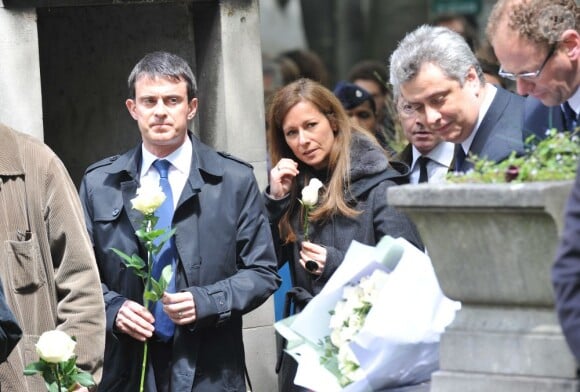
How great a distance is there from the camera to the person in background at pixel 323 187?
19.6ft

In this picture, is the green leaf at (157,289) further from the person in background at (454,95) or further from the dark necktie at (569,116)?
the dark necktie at (569,116)

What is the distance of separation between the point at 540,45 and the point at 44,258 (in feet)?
6.46

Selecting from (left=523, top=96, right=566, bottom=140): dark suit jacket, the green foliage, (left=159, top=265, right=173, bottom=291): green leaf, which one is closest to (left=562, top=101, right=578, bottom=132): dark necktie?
(left=523, top=96, right=566, bottom=140): dark suit jacket

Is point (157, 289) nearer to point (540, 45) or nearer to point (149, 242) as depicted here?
point (149, 242)

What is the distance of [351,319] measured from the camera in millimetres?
3918

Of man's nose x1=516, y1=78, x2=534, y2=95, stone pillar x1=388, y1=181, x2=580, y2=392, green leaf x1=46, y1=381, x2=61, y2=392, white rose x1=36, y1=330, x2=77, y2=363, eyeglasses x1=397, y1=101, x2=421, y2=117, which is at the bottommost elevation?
green leaf x1=46, y1=381, x2=61, y2=392

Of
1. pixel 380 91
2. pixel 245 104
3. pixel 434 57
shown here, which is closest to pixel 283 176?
pixel 245 104

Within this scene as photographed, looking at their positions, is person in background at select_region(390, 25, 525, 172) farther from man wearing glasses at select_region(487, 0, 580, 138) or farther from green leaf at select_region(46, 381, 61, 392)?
green leaf at select_region(46, 381, 61, 392)

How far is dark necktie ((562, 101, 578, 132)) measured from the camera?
4.62 meters

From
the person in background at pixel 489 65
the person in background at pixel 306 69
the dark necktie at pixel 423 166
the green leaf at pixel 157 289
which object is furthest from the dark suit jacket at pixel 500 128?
the person in background at pixel 306 69

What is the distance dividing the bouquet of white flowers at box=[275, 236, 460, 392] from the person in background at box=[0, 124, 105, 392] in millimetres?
1266

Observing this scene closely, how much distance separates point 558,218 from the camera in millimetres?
3357

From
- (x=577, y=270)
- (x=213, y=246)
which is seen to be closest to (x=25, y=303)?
(x=213, y=246)

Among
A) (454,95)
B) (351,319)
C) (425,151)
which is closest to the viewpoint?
(351,319)
